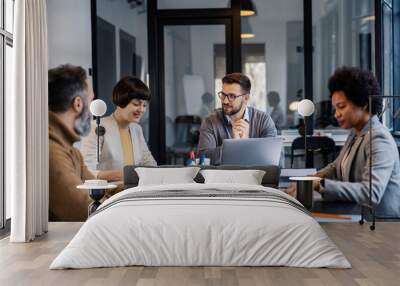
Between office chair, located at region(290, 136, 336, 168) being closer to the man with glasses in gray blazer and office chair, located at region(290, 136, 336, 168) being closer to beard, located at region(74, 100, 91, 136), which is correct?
the man with glasses in gray blazer

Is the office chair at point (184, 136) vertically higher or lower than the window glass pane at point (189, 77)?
lower

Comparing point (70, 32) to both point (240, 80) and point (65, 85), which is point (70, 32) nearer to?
point (65, 85)

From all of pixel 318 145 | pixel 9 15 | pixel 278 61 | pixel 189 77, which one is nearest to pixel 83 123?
pixel 189 77

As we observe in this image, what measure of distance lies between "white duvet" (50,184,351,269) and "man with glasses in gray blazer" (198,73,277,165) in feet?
Answer: 9.14

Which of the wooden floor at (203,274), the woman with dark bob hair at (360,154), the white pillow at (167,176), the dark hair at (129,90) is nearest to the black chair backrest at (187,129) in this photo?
the dark hair at (129,90)

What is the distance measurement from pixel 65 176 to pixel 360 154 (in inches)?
137

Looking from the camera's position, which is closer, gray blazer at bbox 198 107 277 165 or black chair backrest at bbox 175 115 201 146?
gray blazer at bbox 198 107 277 165

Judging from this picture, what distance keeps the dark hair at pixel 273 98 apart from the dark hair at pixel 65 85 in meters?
2.27

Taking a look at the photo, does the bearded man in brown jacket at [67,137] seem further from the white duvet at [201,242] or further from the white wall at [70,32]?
the white duvet at [201,242]

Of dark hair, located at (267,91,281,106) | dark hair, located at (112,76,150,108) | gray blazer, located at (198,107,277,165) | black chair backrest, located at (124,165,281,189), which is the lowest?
black chair backrest, located at (124,165,281,189)

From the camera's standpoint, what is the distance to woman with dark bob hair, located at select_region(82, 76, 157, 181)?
784cm

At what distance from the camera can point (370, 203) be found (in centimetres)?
721

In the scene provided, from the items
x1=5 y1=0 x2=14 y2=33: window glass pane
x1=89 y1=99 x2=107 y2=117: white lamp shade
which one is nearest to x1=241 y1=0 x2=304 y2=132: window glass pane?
x1=89 y1=99 x2=107 y2=117: white lamp shade

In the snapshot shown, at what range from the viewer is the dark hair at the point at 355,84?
7699 millimetres
